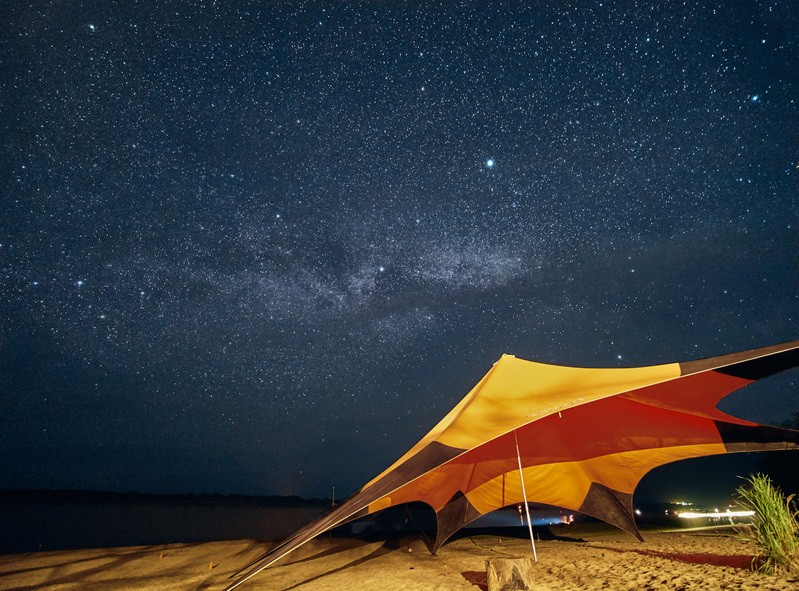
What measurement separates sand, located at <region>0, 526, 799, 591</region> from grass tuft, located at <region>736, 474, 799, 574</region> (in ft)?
0.63

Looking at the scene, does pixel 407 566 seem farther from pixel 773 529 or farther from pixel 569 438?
pixel 773 529

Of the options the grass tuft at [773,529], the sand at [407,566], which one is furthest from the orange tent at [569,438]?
the grass tuft at [773,529]

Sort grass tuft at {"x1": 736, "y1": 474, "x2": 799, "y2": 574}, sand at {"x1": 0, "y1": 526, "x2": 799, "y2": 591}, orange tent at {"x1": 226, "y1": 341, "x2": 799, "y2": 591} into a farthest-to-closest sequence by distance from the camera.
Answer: orange tent at {"x1": 226, "y1": 341, "x2": 799, "y2": 591} < sand at {"x1": 0, "y1": 526, "x2": 799, "y2": 591} < grass tuft at {"x1": 736, "y1": 474, "x2": 799, "y2": 574}

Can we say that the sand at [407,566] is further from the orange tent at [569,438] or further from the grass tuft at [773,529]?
the orange tent at [569,438]

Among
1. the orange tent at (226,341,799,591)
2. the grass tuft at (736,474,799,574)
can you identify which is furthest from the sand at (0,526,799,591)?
the orange tent at (226,341,799,591)

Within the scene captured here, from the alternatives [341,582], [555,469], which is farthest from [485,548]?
[341,582]

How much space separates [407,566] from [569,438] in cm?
322

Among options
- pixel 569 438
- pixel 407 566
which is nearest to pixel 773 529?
pixel 569 438

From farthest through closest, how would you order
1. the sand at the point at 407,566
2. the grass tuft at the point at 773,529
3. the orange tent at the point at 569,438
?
the orange tent at the point at 569,438 < the sand at the point at 407,566 < the grass tuft at the point at 773,529

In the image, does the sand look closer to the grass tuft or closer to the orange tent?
the grass tuft

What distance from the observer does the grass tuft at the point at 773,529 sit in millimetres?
3367

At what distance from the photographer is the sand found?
156 inches

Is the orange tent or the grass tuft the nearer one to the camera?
the grass tuft

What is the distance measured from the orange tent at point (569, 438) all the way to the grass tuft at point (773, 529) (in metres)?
1.09
